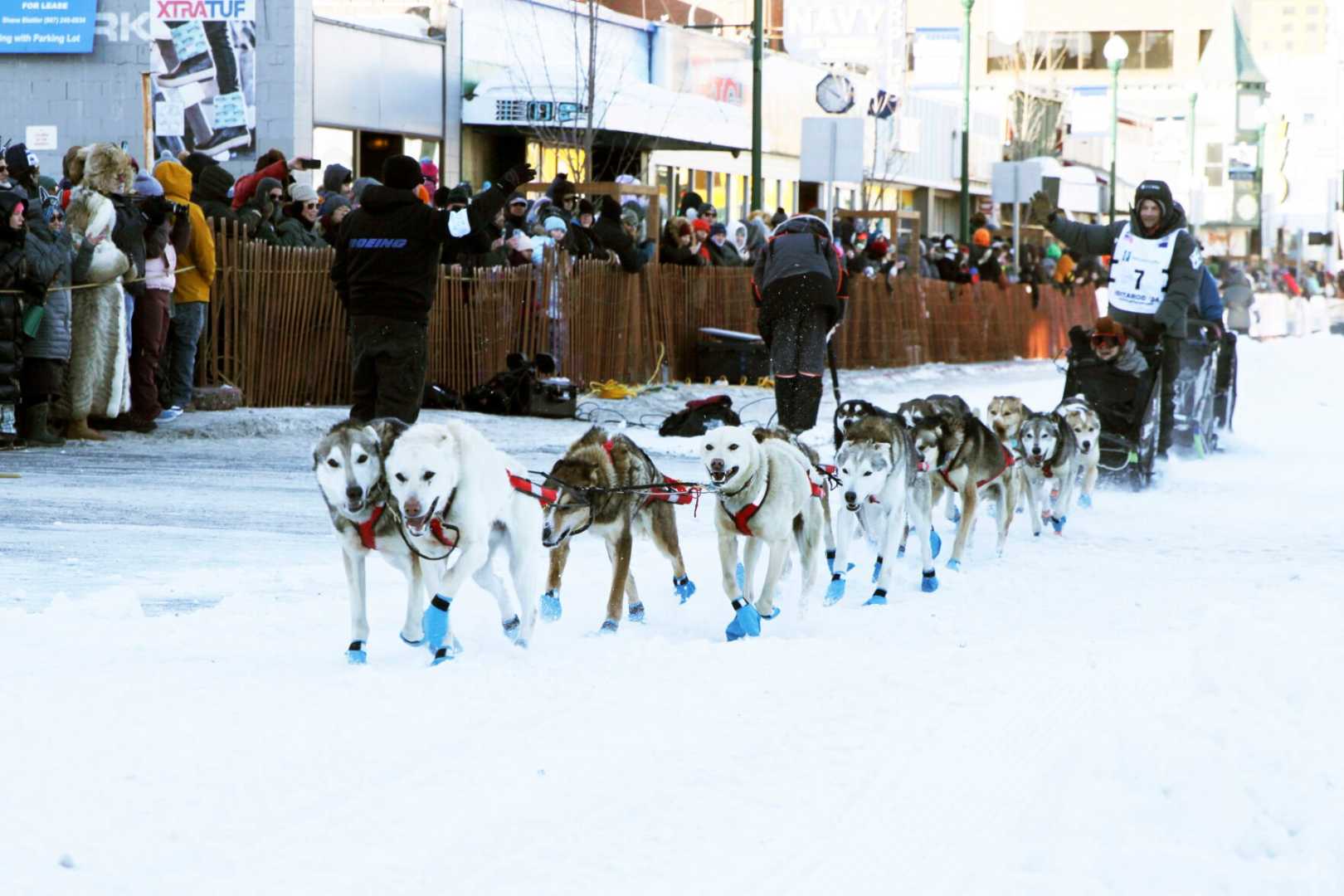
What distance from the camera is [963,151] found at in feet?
98.7

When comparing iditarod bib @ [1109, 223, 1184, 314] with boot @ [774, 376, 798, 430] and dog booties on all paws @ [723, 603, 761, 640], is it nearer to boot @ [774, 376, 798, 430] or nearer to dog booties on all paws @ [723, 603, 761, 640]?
boot @ [774, 376, 798, 430]

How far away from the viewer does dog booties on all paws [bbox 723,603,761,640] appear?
6.80 metres

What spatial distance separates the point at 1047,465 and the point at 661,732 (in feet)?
18.2

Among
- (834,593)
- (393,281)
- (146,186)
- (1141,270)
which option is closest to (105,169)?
(146,186)

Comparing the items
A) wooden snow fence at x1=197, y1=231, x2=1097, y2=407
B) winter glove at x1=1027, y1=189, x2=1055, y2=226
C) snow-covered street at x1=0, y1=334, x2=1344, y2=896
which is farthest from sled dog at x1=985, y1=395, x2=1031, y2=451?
wooden snow fence at x1=197, y1=231, x2=1097, y2=407

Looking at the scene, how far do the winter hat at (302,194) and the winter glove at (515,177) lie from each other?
5.13m

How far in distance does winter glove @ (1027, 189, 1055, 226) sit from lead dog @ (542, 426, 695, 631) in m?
6.85

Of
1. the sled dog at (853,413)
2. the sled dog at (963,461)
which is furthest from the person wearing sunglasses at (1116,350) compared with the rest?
the sled dog at (853,413)

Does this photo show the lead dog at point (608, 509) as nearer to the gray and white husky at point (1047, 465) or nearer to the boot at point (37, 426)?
the gray and white husky at point (1047, 465)

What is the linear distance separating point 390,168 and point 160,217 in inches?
124

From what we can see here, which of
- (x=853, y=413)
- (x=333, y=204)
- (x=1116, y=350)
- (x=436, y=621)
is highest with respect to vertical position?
(x=333, y=204)

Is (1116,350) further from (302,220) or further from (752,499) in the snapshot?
(302,220)


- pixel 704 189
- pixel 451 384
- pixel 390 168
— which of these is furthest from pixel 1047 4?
pixel 390 168

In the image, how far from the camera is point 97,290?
462 inches
